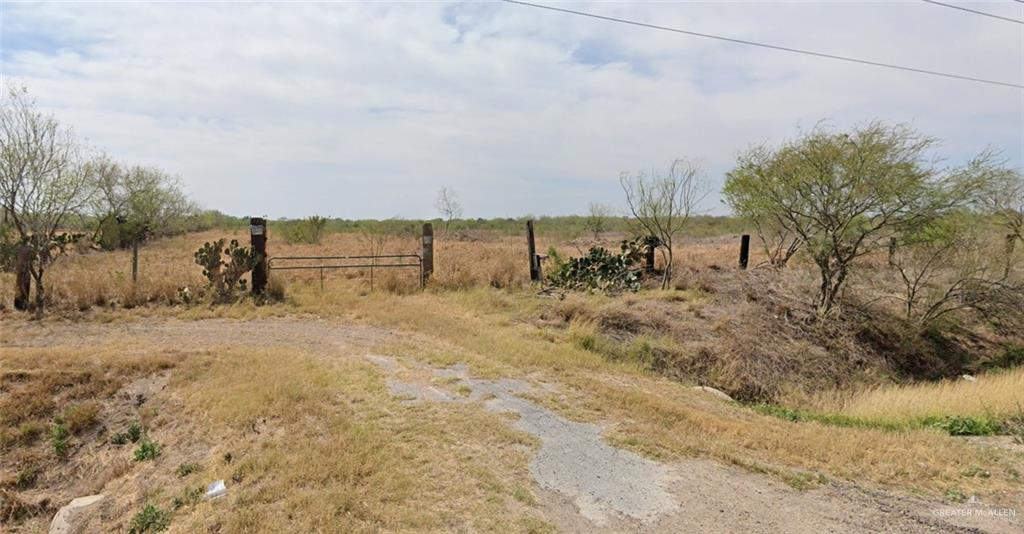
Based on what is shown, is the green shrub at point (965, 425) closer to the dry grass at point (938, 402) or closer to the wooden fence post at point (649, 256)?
the dry grass at point (938, 402)

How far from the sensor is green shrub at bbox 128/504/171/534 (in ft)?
13.2

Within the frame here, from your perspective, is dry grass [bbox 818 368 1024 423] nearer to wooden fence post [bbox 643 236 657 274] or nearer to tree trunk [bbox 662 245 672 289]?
tree trunk [bbox 662 245 672 289]

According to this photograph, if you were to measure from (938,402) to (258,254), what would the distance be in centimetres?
1315

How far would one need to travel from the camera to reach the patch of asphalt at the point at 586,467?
3996mm

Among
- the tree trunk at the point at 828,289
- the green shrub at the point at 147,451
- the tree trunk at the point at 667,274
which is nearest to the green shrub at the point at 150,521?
the green shrub at the point at 147,451

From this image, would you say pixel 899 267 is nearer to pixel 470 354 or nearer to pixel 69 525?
pixel 470 354

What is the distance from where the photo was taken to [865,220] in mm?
11906

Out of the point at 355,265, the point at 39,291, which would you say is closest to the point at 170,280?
the point at 39,291

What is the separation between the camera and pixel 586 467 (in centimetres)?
464

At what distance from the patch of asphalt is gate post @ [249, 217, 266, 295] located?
22.1 feet

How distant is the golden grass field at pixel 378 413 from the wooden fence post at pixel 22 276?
0.89 ft

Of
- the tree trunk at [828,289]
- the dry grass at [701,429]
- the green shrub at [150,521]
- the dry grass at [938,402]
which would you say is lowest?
the dry grass at [938,402]

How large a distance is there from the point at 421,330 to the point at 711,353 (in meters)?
5.74

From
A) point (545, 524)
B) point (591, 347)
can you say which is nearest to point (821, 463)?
point (545, 524)
